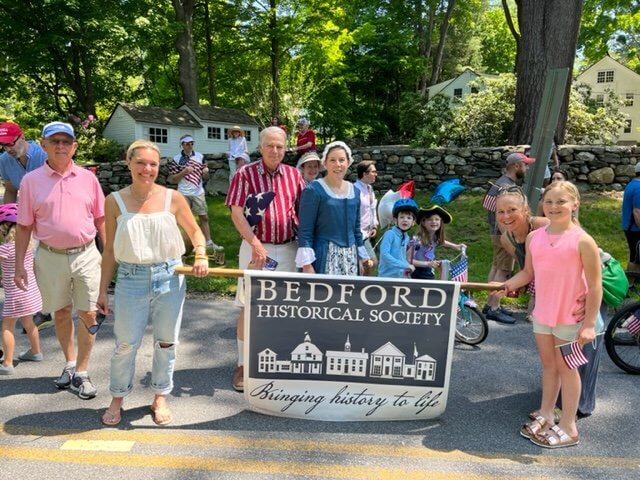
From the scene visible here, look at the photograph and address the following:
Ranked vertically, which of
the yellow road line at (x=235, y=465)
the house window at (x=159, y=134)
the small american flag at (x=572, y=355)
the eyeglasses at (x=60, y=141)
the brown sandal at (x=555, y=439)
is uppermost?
the house window at (x=159, y=134)

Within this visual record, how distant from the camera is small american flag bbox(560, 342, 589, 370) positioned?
10.9 ft

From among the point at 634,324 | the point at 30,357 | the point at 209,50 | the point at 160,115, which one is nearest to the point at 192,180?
the point at 30,357

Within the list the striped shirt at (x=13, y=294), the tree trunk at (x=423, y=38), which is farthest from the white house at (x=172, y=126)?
the striped shirt at (x=13, y=294)

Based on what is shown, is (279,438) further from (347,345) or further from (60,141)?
(60,141)

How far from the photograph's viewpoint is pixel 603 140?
13.9 meters

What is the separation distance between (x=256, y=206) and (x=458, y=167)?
961 cm

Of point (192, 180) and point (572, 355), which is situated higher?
point (192, 180)

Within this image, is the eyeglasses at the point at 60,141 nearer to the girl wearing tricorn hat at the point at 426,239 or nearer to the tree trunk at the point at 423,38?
the girl wearing tricorn hat at the point at 426,239

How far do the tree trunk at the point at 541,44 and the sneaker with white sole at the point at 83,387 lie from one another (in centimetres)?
1116

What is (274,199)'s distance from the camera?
4023 millimetres

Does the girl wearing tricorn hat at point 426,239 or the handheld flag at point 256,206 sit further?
the girl wearing tricorn hat at point 426,239

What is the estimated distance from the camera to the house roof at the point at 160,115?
74.9ft

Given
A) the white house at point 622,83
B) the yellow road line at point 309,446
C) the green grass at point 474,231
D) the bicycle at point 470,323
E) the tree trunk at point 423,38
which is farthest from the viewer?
the white house at point 622,83

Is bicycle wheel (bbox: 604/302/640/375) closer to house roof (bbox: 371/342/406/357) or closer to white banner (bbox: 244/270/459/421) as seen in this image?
white banner (bbox: 244/270/459/421)
